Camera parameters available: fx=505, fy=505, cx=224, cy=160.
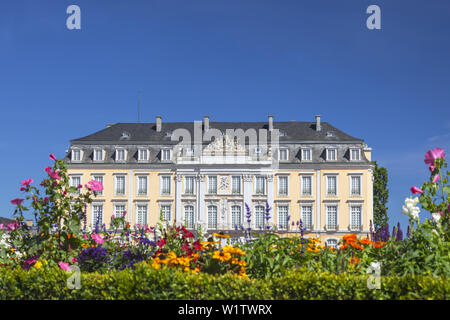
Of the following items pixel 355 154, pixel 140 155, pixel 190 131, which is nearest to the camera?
pixel 355 154

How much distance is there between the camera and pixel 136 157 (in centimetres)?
4381

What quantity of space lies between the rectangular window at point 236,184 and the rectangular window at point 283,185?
3341 mm

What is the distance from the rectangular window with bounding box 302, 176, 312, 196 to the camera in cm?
4178

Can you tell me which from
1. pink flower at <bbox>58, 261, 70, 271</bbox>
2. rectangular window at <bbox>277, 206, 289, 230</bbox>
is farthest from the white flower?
rectangular window at <bbox>277, 206, 289, 230</bbox>

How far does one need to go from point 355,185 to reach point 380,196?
6.38 m

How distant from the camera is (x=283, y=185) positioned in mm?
42062

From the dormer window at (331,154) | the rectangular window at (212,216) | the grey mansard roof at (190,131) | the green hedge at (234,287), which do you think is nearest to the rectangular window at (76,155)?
the grey mansard roof at (190,131)

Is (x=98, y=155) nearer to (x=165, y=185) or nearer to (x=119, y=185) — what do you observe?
(x=119, y=185)

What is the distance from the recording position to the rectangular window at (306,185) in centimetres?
4178

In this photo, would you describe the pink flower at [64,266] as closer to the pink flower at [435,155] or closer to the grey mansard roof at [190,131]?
the pink flower at [435,155]

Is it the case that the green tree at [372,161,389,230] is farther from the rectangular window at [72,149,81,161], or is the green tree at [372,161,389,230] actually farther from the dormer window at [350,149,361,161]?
the rectangular window at [72,149,81,161]

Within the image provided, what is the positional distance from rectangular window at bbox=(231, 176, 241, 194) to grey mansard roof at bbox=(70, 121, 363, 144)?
5.02 meters

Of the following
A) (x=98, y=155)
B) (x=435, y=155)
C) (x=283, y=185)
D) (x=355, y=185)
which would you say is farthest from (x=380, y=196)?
(x=435, y=155)
